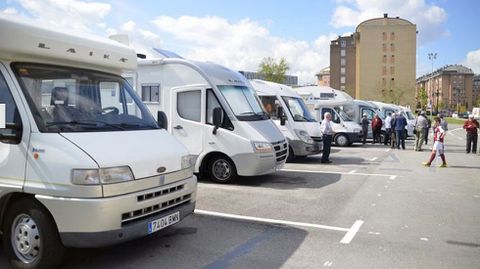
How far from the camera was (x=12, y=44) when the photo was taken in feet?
15.3

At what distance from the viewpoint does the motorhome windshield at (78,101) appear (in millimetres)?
4766

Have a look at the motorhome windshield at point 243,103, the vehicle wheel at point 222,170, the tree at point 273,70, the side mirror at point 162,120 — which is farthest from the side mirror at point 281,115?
the tree at point 273,70

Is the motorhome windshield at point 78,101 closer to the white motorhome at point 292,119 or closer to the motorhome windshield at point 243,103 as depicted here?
the motorhome windshield at point 243,103

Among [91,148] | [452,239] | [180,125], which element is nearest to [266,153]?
[180,125]

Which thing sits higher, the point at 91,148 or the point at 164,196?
the point at 91,148

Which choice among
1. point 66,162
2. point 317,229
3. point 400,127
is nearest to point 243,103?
point 317,229

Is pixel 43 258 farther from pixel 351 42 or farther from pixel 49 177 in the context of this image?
pixel 351 42

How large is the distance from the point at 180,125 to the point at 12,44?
5.61 metres

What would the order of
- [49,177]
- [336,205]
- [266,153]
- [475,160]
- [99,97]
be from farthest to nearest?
[475,160] < [266,153] < [336,205] < [99,97] < [49,177]

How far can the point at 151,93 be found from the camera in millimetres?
10500

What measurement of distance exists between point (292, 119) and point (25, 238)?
1050 cm

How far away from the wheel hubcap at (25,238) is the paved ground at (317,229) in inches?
15.2

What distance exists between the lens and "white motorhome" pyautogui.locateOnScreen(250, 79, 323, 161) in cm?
1398

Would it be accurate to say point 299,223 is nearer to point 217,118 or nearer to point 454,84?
point 217,118
